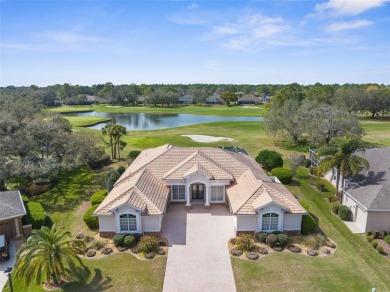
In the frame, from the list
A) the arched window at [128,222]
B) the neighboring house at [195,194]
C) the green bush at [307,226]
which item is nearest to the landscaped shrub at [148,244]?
the neighboring house at [195,194]

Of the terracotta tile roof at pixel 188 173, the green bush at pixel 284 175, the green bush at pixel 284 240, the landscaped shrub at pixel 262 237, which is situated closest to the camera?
the green bush at pixel 284 240

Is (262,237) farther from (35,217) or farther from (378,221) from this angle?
(35,217)

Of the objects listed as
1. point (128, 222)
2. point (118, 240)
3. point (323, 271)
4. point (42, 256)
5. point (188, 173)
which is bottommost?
point (323, 271)

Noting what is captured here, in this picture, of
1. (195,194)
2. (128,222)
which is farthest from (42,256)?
(195,194)

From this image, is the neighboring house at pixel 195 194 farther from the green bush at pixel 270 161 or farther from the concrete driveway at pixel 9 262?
the green bush at pixel 270 161

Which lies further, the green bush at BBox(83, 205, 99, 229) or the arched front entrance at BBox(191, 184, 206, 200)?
the arched front entrance at BBox(191, 184, 206, 200)

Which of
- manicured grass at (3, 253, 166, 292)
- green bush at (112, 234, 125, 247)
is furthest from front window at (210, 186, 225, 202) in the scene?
green bush at (112, 234, 125, 247)

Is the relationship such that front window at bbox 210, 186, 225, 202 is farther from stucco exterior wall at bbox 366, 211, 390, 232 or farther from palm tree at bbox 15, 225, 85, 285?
palm tree at bbox 15, 225, 85, 285
